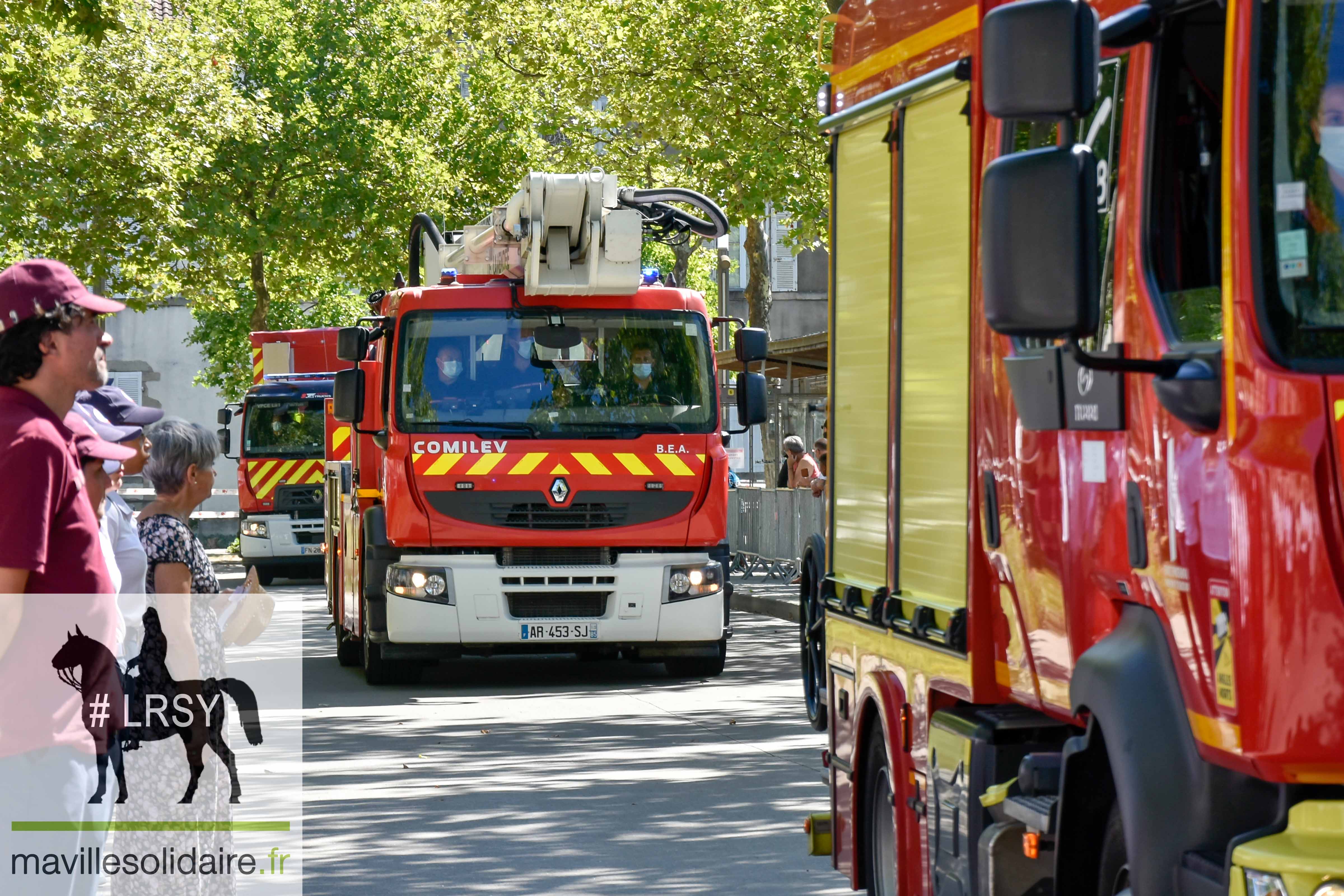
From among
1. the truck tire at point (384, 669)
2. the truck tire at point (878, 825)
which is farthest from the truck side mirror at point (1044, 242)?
the truck tire at point (384, 669)

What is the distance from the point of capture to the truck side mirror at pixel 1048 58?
12.9ft

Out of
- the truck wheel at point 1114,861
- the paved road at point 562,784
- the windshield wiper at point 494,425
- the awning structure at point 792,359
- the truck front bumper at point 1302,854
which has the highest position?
the awning structure at point 792,359

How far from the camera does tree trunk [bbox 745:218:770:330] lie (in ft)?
108

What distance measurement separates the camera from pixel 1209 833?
399cm

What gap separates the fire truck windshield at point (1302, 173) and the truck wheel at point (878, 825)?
281 cm

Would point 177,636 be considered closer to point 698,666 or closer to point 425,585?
point 425,585

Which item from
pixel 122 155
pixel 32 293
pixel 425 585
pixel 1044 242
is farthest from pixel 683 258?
pixel 1044 242

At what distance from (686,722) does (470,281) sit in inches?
155

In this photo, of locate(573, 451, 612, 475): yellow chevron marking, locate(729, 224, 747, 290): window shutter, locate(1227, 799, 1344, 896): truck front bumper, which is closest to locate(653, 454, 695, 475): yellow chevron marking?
locate(573, 451, 612, 475): yellow chevron marking

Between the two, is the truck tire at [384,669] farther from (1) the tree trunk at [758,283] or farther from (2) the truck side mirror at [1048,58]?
(1) the tree trunk at [758,283]

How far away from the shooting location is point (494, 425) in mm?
14828

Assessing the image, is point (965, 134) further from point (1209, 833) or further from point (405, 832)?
point (405, 832)

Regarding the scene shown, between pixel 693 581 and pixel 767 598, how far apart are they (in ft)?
27.0

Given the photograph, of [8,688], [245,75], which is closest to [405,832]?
[8,688]
